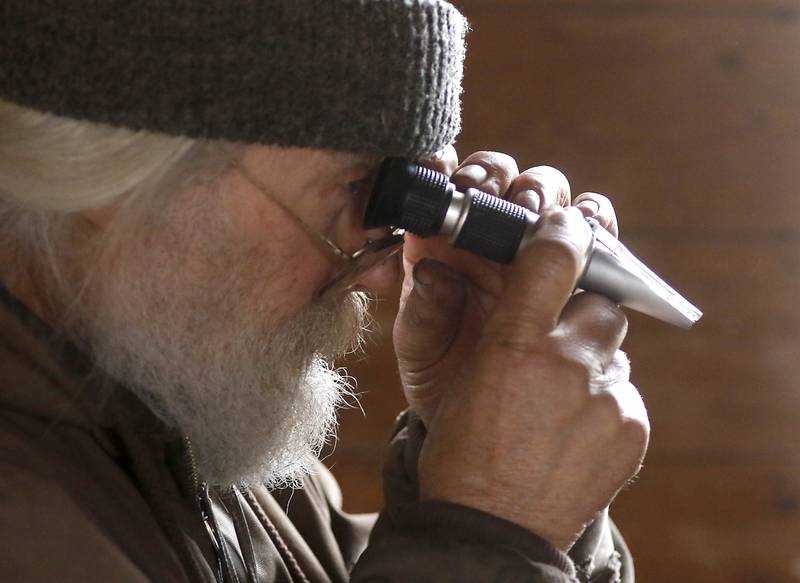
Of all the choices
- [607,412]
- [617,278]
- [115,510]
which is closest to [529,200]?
[617,278]

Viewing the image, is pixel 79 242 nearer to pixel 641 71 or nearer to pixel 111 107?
pixel 111 107

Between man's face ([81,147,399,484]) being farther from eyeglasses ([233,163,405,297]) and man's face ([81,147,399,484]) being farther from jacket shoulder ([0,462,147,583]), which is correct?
jacket shoulder ([0,462,147,583])

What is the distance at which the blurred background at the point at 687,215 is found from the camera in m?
1.93

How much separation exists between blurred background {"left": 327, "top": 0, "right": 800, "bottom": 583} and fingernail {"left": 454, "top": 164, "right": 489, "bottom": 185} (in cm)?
87

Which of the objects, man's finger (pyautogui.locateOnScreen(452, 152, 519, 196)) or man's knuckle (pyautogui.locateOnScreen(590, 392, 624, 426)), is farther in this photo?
man's finger (pyautogui.locateOnScreen(452, 152, 519, 196))

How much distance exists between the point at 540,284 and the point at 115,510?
40cm

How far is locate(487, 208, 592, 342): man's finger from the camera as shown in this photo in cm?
90

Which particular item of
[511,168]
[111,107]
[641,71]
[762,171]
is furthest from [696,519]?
[111,107]

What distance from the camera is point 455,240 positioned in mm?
968

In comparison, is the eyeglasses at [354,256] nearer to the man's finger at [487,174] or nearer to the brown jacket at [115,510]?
the man's finger at [487,174]

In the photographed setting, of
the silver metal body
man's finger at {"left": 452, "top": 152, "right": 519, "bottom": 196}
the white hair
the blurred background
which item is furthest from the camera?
the blurred background

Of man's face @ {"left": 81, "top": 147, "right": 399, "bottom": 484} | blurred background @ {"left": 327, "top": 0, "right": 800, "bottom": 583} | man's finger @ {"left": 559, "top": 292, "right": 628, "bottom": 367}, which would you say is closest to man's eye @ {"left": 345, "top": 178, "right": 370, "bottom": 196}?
man's face @ {"left": 81, "top": 147, "right": 399, "bottom": 484}

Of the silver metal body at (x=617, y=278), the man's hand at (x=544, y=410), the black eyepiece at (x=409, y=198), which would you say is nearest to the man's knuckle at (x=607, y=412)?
the man's hand at (x=544, y=410)

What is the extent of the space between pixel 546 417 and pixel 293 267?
27cm
